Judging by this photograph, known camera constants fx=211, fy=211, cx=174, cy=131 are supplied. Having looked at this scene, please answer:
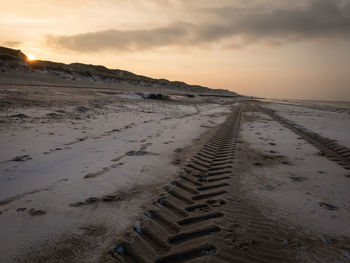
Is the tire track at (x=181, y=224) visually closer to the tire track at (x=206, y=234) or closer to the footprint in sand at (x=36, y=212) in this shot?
the tire track at (x=206, y=234)

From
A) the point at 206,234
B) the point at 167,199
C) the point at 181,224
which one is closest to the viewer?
the point at 206,234

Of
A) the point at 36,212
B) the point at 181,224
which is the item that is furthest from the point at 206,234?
the point at 36,212

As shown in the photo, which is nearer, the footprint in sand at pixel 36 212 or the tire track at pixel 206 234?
the tire track at pixel 206 234

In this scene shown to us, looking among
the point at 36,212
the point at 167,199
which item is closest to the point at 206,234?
the point at 167,199

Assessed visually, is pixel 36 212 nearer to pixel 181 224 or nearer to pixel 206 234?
pixel 181 224

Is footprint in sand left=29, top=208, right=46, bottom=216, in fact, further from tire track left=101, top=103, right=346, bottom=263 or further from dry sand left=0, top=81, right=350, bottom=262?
tire track left=101, top=103, right=346, bottom=263

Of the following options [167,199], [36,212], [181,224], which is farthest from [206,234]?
[36,212]

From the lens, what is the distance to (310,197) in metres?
2.79

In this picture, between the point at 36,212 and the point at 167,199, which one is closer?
the point at 36,212

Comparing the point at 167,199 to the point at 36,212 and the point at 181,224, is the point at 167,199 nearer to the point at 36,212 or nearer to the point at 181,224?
the point at 181,224

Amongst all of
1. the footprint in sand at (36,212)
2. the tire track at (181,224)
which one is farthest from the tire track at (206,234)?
the footprint in sand at (36,212)

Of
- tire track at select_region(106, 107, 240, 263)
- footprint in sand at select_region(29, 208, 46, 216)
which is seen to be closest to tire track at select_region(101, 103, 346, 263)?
tire track at select_region(106, 107, 240, 263)

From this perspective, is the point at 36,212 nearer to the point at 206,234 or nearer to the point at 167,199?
the point at 167,199

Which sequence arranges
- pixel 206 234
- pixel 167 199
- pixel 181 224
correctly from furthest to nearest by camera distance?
pixel 167 199
pixel 181 224
pixel 206 234
